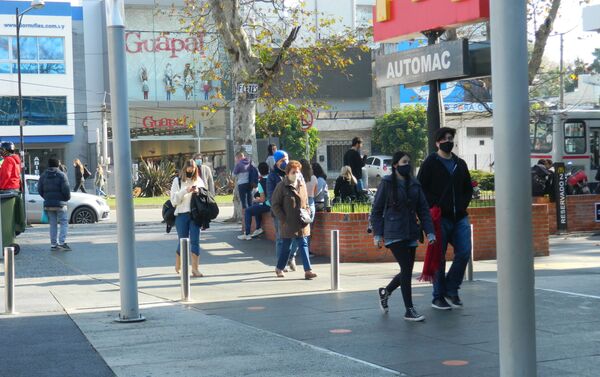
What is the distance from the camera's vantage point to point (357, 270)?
14.4 m

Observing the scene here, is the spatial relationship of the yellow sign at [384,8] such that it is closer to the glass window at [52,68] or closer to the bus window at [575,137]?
the bus window at [575,137]

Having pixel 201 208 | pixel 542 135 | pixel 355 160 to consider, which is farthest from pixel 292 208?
pixel 542 135

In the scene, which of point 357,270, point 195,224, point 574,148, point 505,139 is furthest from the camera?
point 574,148

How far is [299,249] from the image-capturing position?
13.2m

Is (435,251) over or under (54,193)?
under

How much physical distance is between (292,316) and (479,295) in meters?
2.60

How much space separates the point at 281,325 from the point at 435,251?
1997 mm

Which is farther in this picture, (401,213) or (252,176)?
(252,176)

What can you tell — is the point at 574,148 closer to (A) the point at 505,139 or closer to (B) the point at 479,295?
(B) the point at 479,295

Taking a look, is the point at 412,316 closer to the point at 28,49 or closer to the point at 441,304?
the point at 441,304

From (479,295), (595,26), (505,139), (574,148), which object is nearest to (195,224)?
(479,295)

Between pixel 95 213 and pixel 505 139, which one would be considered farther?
pixel 95 213

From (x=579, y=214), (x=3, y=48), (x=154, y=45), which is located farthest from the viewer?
(x=154, y=45)

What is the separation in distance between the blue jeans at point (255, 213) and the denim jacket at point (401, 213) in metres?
8.24
